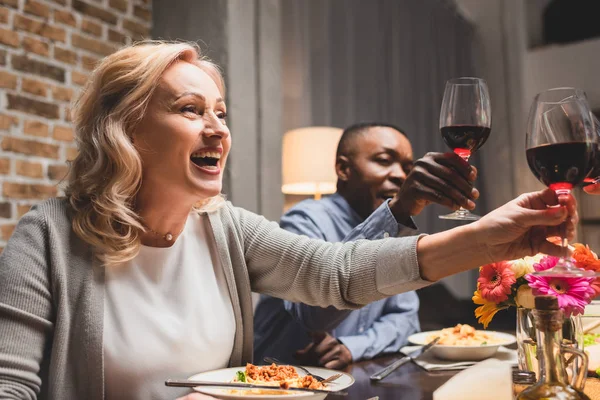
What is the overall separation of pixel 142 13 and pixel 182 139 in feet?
5.75

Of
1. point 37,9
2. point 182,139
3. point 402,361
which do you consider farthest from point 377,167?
point 37,9

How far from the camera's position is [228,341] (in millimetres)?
1212

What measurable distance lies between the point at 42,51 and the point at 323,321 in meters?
1.55

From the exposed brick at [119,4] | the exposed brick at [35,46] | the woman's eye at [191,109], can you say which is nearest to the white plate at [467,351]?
the woman's eye at [191,109]

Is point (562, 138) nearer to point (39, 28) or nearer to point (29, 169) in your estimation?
point (29, 169)

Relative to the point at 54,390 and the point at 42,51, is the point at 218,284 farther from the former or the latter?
the point at 42,51

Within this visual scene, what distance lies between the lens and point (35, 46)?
2.22 m

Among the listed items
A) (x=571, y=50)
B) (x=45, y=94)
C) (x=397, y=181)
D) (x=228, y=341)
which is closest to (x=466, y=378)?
(x=228, y=341)

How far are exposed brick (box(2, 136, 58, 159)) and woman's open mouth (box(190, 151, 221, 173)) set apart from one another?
4.02 feet

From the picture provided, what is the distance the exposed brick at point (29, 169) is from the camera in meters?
2.15

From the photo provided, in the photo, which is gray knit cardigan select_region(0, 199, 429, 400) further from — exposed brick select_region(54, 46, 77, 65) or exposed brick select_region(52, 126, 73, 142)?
exposed brick select_region(54, 46, 77, 65)

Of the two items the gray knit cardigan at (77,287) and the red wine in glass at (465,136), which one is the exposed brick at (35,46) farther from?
the red wine in glass at (465,136)

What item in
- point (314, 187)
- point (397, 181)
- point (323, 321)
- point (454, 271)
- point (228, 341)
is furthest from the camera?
point (314, 187)

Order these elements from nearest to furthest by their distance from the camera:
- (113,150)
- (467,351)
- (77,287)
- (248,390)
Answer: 1. (248,390)
2. (77,287)
3. (113,150)
4. (467,351)
